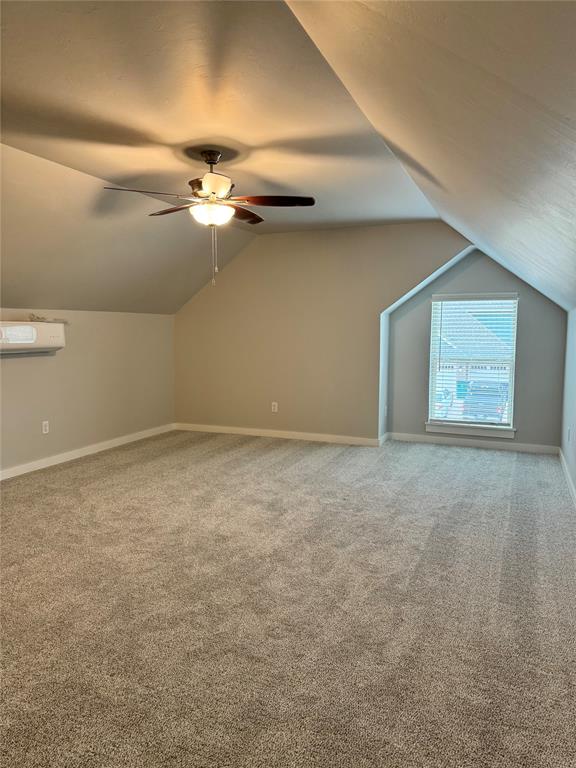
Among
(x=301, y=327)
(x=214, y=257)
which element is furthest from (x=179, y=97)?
(x=301, y=327)

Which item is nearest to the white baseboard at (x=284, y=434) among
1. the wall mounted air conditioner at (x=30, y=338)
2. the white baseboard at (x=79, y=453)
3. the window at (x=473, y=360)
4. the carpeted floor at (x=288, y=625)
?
the white baseboard at (x=79, y=453)

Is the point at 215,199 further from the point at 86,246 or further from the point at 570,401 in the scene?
the point at 570,401

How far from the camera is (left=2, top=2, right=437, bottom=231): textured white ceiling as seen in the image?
1959 millimetres

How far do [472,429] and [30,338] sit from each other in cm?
459

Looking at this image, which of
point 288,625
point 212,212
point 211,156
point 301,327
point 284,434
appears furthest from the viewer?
point 284,434

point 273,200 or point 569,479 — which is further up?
point 273,200

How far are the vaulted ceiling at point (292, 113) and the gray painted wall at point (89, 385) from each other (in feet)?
2.29

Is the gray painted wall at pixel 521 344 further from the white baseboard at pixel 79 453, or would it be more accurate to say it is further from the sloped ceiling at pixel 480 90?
the white baseboard at pixel 79 453

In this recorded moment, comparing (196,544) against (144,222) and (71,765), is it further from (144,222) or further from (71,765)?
(144,222)

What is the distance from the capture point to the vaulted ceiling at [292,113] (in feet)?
4.00

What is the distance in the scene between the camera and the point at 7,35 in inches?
80.4

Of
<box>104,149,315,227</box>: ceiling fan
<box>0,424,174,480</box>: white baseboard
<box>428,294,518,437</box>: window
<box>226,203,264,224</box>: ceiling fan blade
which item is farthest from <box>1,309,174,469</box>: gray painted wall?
<box>428,294,518,437</box>: window

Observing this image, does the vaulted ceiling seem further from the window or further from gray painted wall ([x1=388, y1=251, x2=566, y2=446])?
the window

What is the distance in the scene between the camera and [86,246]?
461 cm
